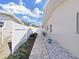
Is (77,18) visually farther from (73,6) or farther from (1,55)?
(1,55)

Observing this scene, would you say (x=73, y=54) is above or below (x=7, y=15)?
below

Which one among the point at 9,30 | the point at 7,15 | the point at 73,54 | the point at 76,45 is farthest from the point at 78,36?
the point at 7,15

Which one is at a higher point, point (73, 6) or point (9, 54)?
point (73, 6)

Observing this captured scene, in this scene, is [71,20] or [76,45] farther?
[71,20]

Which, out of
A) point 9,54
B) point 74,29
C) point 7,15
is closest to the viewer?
point 9,54

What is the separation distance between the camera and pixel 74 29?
19.5 ft

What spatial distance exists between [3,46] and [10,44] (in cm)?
31

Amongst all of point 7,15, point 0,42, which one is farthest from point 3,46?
point 7,15

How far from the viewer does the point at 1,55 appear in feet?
18.2

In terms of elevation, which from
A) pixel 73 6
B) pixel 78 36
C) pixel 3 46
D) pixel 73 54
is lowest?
pixel 73 54

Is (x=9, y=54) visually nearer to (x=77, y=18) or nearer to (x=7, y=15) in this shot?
(x=77, y=18)

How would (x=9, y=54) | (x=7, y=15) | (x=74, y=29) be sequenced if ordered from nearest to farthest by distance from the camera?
(x=9, y=54) → (x=74, y=29) → (x=7, y=15)

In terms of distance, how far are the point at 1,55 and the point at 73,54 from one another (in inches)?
106

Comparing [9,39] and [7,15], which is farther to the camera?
[7,15]
